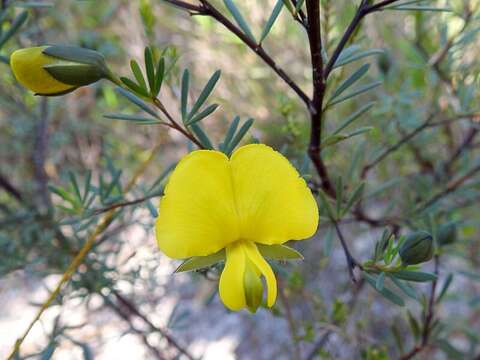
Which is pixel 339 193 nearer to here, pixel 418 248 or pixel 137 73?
pixel 418 248

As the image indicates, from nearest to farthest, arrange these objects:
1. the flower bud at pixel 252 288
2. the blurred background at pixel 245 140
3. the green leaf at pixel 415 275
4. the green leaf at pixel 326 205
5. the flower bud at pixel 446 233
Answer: the flower bud at pixel 252 288 < the green leaf at pixel 415 275 < the green leaf at pixel 326 205 < the flower bud at pixel 446 233 < the blurred background at pixel 245 140

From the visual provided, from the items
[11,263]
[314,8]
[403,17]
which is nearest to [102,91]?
[11,263]

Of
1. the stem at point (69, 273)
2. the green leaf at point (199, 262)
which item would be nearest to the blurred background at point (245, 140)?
the stem at point (69, 273)

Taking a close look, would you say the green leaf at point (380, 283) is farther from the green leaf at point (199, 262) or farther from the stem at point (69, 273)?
the stem at point (69, 273)

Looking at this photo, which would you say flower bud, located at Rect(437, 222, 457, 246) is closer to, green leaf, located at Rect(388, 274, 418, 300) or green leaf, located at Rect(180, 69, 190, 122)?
green leaf, located at Rect(388, 274, 418, 300)

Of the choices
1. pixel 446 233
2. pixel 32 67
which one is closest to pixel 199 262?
pixel 32 67

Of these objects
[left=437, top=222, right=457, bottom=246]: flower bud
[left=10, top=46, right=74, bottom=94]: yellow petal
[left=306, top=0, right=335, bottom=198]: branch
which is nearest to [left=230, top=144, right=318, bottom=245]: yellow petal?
[left=306, top=0, right=335, bottom=198]: branch

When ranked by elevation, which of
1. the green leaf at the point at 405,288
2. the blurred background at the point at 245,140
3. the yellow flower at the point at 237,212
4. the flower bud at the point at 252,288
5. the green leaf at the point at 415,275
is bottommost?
the blurred background at the point at 245,140
